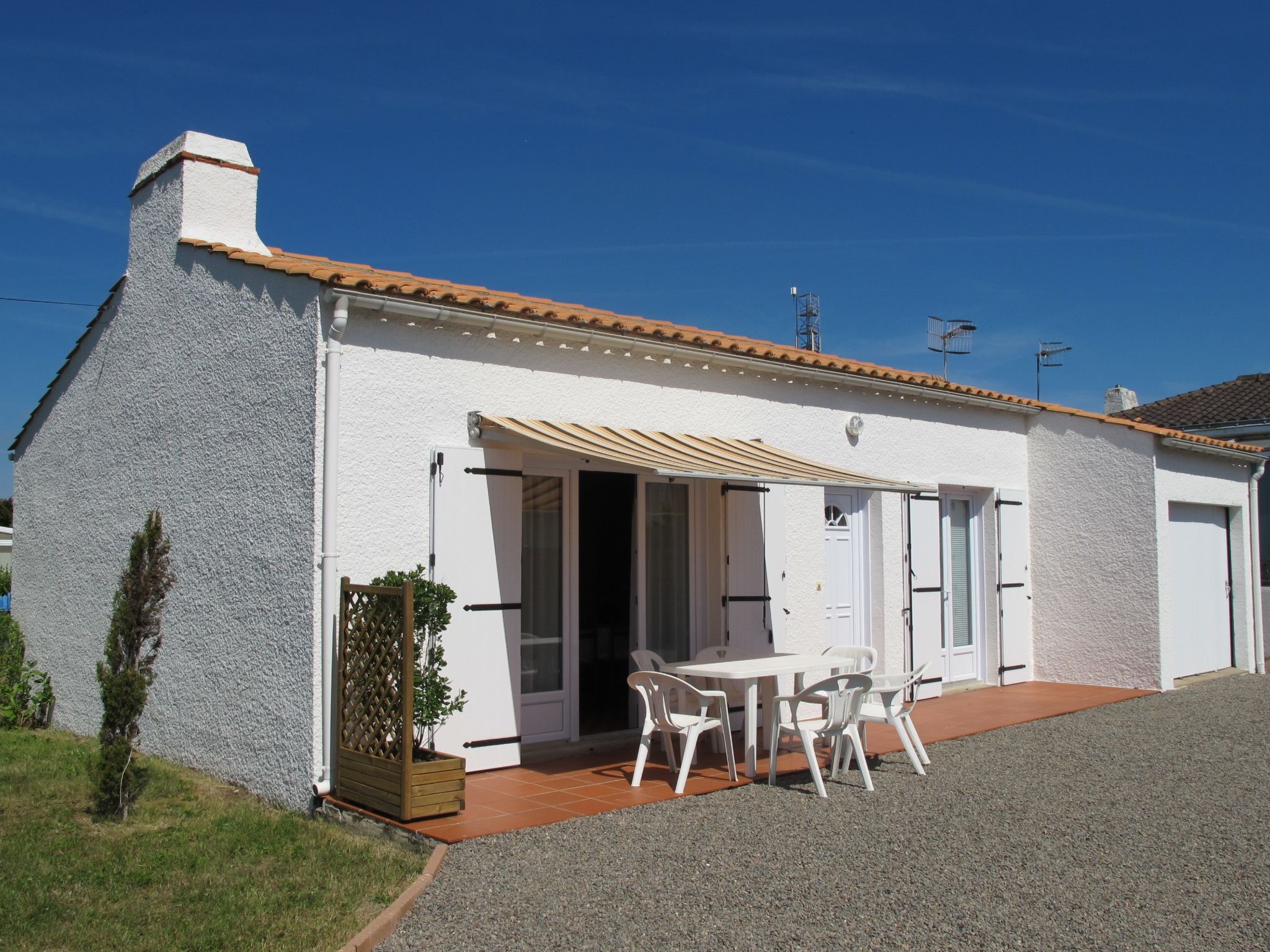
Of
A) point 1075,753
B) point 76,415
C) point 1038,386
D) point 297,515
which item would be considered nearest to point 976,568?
point 1075,753

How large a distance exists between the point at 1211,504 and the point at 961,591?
5182 millimetres

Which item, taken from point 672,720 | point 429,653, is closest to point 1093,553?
point 672,720

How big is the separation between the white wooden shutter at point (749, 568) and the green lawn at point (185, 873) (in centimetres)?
513

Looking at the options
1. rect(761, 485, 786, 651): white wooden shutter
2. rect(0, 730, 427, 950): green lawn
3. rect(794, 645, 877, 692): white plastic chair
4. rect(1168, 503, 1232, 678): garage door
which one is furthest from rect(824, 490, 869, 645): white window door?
rect(0, 730, 427, 950): green lawn

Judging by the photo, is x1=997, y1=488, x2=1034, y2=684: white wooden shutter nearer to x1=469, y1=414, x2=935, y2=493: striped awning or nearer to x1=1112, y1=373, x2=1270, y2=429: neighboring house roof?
x1=469, y1=414, x2=935, y2=493: striped awning

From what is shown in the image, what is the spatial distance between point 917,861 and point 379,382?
6032mm

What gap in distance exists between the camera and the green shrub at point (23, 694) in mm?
14062

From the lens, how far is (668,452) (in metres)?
10.7

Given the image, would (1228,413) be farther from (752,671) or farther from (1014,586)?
(752,671)

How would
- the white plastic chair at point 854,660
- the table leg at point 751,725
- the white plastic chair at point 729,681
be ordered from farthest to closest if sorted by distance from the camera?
the white plastic chair at point 729,681 → the white plastic chair at point 854,660 → the table leg at point 751,725

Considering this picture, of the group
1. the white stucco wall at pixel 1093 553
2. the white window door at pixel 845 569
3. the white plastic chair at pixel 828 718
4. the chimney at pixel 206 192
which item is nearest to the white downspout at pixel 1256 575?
the white stucco wall at pixel 1093 553

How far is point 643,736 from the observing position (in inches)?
388

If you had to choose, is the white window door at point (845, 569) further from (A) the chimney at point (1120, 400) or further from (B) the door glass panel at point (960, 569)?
(A) the chimney at point (1120, 400)

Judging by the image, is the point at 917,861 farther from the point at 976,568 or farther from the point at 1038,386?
the point at 1038,386
